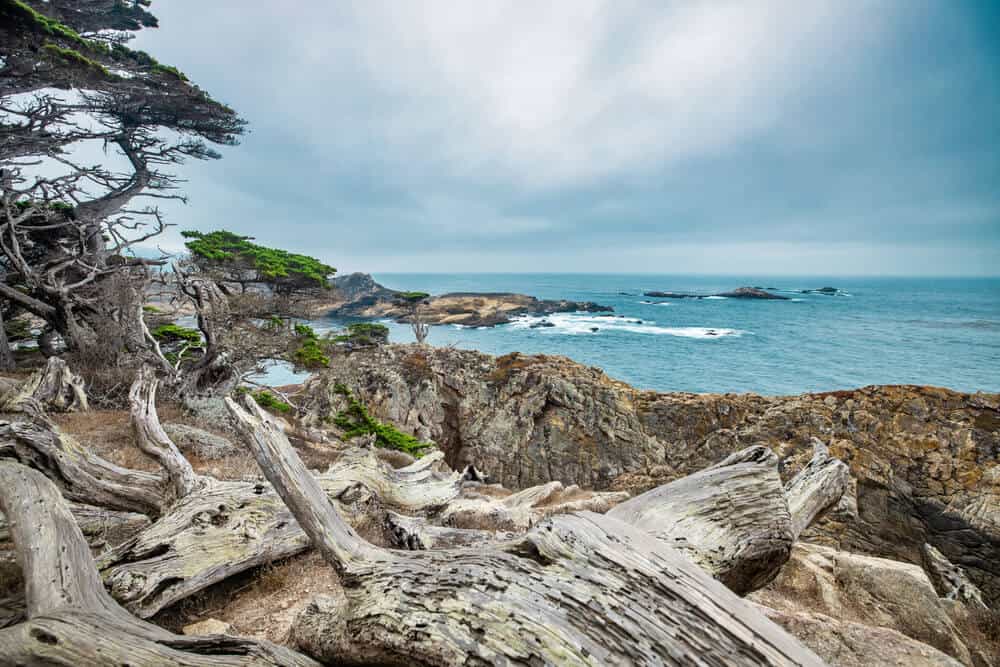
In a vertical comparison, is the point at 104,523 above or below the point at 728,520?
below

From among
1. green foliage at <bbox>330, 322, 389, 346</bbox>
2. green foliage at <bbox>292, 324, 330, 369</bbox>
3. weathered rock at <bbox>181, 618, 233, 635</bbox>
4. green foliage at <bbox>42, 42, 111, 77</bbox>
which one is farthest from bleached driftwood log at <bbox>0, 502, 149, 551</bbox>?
green foliage at <bbox>42, 42, 111, 77</bbox>

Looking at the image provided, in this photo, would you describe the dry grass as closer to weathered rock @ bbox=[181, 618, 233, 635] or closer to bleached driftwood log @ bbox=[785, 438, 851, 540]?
weathered rock @ bbox=[181, 618, 233, 635]

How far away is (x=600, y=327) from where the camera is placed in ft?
191

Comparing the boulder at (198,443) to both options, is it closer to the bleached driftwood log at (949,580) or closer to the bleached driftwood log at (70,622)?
the bleached driftwood log at (70,622)

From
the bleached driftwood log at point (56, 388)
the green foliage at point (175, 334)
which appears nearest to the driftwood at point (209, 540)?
the bleached driftwood log at point (56, 388)

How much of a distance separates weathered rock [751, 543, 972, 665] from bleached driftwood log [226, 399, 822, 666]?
3.39m

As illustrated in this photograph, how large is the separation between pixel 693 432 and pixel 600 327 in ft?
144

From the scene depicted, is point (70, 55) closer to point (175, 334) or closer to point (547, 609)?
point (175, 334)

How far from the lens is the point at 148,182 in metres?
14.1

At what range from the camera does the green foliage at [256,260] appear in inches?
429

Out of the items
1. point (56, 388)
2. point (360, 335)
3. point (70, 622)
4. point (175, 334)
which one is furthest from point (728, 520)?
point (360, 335)

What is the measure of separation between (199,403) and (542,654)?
1208 centimetres

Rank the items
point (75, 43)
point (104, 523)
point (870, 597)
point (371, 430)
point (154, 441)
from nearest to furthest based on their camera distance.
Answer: point (104, 523), point (870, 597), point (154, 441), point (75, 43), point (371, 430)

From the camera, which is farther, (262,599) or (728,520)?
(262,599)
